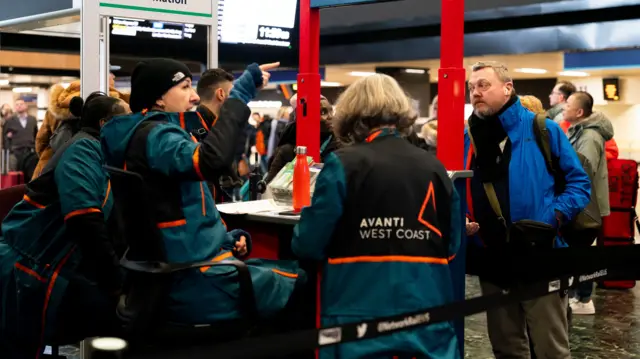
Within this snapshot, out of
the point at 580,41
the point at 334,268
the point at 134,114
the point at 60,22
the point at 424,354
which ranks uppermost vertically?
the point at 580,41

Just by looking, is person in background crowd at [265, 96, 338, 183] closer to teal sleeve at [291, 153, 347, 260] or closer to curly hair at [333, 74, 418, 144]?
curly hair at [333, 74, 418, 144]

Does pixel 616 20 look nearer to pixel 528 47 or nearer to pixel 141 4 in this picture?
pixel 528 47

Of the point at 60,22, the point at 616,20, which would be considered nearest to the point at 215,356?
the point at 60,22

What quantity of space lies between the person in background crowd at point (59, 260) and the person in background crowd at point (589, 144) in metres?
4.12

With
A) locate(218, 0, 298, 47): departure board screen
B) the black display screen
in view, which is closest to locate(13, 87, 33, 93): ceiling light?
the black display screen

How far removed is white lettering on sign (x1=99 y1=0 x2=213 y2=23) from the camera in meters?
4.85

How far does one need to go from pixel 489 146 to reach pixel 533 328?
809 millimetres

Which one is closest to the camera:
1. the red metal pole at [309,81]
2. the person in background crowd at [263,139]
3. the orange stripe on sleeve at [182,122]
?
the orange stripe on sleeve at [182,122]

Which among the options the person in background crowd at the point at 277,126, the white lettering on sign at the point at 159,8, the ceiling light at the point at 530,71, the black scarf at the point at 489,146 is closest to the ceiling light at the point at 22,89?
the person in background crowd at the point at 277,126

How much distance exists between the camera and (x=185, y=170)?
2719 mm

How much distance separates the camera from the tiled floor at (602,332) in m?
5.45

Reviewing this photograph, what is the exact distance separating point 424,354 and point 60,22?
12.3ft

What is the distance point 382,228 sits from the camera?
→ 2.58 m

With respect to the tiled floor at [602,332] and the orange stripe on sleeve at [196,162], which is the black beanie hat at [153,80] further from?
the tiled floor at [602,332]
